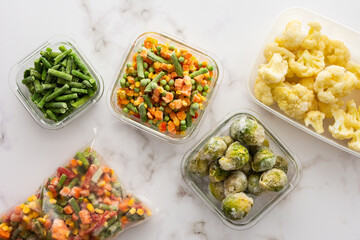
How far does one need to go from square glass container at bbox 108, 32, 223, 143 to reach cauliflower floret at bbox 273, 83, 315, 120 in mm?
371

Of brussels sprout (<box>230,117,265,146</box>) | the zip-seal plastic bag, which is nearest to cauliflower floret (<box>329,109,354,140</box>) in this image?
brussels sprout (<box>230,117,265,146</box>)

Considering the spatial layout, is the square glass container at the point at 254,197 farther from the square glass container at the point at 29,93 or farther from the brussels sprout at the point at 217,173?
the square glass container at the point at 29,93

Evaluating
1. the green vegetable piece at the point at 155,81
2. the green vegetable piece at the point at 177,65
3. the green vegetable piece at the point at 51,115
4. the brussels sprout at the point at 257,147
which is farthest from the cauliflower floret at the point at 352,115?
the green vegetable piece at the point at 51,115

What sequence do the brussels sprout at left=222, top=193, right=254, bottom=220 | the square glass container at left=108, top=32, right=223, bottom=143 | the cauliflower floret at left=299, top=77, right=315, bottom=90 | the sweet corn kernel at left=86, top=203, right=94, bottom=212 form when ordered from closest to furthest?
1. the brussels sprout at left=222, top=193, right=254, bottom=220
2. the sweet corn kernel at left=86, top=203, right=94, bottom=212
3. the cauliflower floret at left=299, top=77, right=315, bottom=90
4. the square glass container at left=108, top=32, right=223, bottom=143

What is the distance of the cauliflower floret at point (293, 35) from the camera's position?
2.04m

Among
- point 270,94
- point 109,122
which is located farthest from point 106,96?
point 270,94

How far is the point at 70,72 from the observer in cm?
217

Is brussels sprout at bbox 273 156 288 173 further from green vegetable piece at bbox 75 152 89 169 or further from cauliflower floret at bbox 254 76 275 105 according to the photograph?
green vegetable piece at bbox 75 152 89 169

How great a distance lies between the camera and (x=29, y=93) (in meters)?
2.29

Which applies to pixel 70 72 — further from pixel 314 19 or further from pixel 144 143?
pixel 314 19

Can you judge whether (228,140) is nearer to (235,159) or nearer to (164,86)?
(235,159)

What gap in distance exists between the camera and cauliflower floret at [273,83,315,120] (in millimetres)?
2062

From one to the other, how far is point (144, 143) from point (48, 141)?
1.98ft

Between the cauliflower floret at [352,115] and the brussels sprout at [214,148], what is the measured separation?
0.73 m
